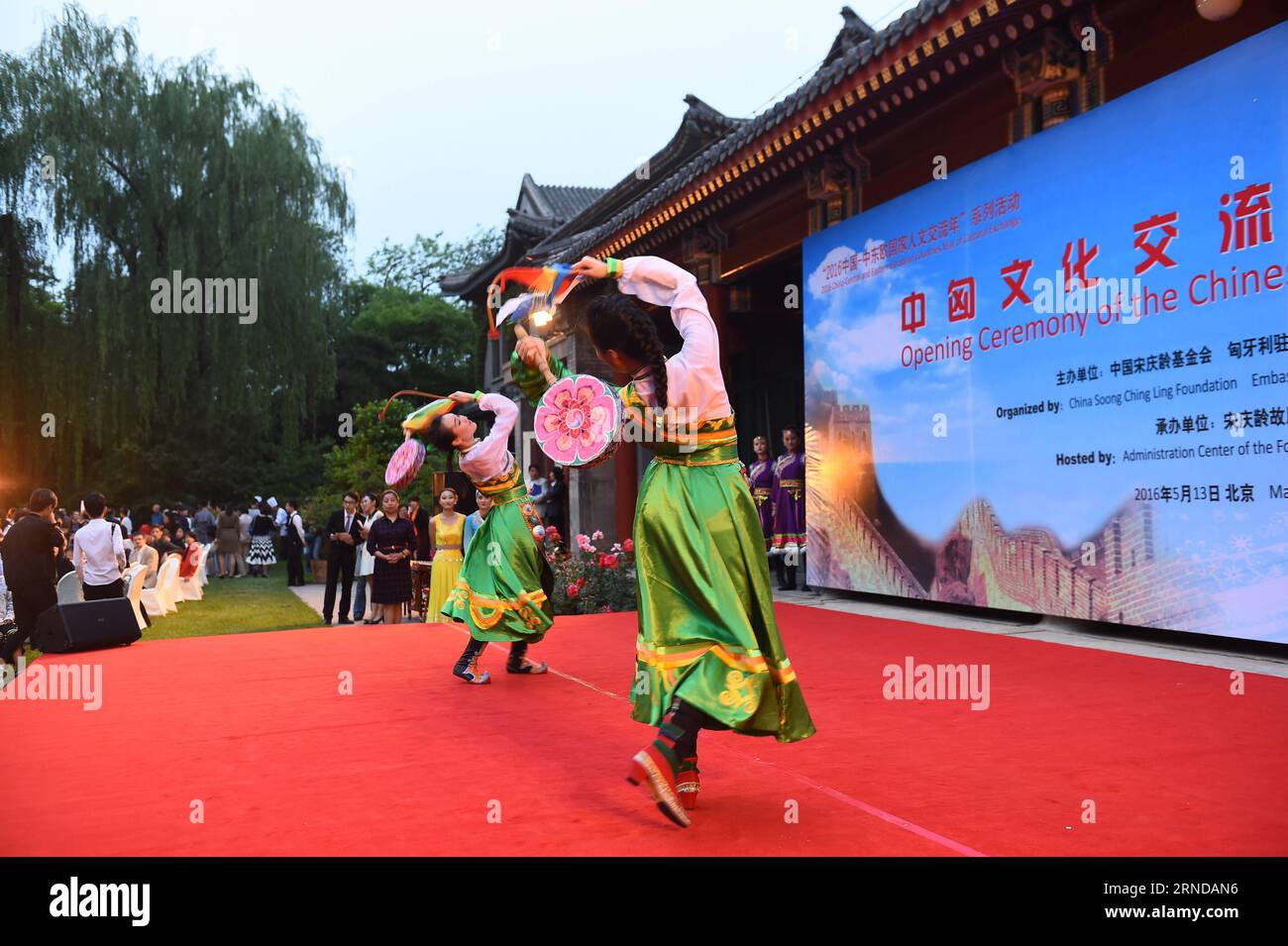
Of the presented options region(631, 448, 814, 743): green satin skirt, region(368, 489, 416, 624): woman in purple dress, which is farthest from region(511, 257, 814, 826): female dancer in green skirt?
region(368, 489, 416, 624): woman in purple dress

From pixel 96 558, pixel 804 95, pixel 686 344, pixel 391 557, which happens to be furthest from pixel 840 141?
pixel 96 558

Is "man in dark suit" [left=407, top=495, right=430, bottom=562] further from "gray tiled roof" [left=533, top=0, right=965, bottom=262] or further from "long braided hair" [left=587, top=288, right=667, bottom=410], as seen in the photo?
"long braided hair" [left=587, top=288, right=667, bottom=410]

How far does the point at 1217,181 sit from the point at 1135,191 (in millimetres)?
591

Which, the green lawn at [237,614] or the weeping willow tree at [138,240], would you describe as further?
the weeping willow tree at [138,240]

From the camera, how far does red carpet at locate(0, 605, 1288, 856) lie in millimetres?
2891

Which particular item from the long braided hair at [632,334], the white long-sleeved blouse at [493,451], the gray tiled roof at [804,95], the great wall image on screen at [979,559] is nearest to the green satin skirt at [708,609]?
the long braided hair at [632,334]

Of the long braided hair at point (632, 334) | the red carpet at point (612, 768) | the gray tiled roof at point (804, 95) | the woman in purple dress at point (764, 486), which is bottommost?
the red carpet at point (612, 768)

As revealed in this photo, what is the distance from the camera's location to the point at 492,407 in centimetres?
603

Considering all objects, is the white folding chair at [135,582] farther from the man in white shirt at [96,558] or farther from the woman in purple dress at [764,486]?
the woman in purple dress at [764,486]

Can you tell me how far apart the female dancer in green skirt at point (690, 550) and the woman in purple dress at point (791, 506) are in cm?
Result: 766

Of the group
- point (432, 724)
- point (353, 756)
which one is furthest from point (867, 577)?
point (353, 756)

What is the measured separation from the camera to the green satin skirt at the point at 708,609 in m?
3.10
